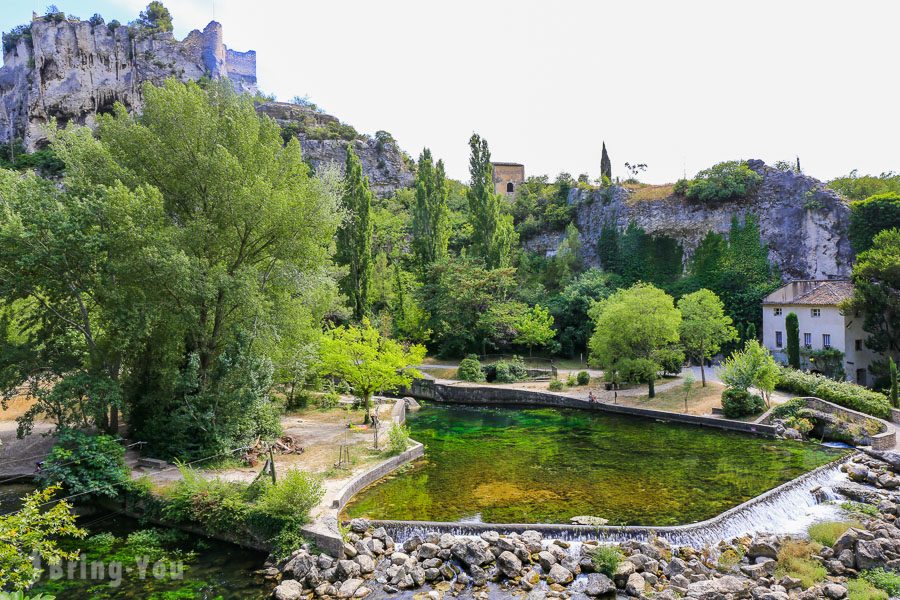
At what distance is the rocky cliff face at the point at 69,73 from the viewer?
5806 cm

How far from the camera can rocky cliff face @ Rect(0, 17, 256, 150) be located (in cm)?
5806

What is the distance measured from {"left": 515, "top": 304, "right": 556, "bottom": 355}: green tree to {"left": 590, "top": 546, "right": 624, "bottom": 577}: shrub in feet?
81.6

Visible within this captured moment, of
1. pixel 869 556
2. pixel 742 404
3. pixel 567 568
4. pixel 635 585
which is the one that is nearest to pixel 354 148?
pixel 742 404

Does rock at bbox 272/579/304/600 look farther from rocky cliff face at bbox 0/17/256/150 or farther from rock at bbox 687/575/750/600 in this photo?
rocky cliff face at bbox 0/17/256/150

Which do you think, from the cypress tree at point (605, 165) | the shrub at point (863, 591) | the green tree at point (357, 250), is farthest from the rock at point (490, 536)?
the cypress tree at point (605, 165)

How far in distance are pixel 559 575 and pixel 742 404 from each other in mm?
15206

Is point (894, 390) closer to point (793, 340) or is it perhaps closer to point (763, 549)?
point (793, 340)

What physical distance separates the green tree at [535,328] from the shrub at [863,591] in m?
25.8

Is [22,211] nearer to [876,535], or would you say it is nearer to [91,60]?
[876,535]

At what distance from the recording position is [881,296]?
25.4m

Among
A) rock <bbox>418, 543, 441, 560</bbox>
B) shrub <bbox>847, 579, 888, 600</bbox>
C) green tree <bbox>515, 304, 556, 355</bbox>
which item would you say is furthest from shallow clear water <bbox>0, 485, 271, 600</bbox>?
green tree <bbox>515, 304, 556, 355</bbox>

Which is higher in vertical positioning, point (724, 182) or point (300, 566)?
point (724, 182)

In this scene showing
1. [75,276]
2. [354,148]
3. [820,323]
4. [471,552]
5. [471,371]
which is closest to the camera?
[471,552]

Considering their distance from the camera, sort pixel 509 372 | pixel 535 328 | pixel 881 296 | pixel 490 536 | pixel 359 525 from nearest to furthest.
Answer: pixel 490 536
pixel 359 525
pixel 881 296
pixel 509 372
pixel 535 328
